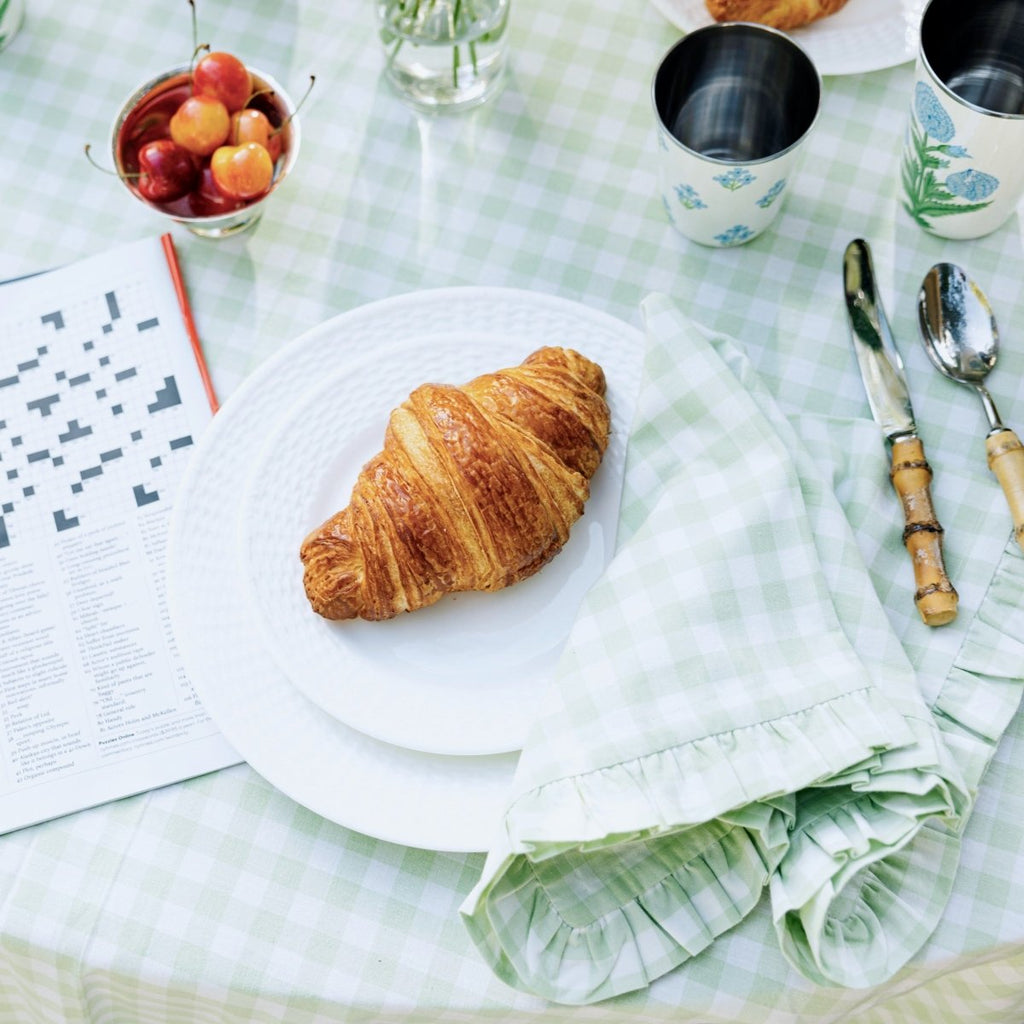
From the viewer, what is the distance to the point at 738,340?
1.02 metres

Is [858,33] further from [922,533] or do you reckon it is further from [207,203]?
[207,203]

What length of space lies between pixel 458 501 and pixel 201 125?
391 mm

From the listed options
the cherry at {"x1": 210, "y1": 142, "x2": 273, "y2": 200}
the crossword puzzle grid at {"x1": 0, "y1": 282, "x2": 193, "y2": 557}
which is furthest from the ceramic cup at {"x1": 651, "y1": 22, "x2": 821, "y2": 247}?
the crossword puzzle grid at {"x1": 0, "y1": 282, "x2": 193, "y2": 557}

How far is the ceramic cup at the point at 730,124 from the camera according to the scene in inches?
37.4

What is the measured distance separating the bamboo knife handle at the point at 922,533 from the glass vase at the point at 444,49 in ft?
1.62

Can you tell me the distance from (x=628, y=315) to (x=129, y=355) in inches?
17.0

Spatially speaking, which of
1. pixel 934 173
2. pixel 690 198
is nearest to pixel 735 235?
pixel 690 198

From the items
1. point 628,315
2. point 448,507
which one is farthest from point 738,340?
point 448,507

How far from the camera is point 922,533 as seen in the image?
0.92 meters

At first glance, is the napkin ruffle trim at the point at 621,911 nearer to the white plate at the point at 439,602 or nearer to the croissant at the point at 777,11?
the white plate at the point at 439,602

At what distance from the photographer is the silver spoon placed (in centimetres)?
99

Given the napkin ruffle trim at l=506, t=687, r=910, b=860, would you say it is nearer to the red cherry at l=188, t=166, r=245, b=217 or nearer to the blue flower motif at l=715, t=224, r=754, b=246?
the blue flower motif at l=715, t=224, r=754, b=246

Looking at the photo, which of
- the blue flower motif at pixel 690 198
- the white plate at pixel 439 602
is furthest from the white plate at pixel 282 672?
the blue flower motif at pixel 690 198

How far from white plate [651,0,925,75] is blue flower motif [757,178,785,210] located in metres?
0.17
